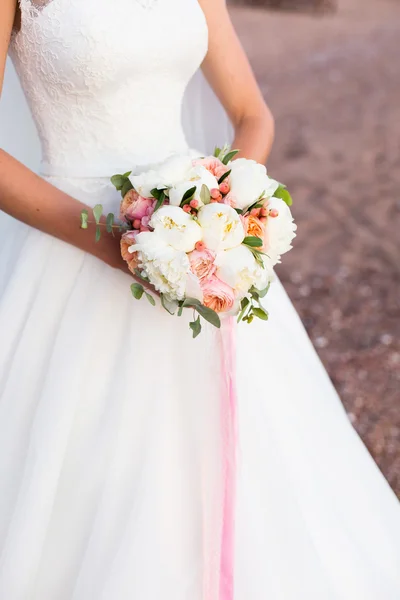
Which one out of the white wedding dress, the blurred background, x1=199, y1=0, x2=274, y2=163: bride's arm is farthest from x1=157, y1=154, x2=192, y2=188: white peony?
the blurred background

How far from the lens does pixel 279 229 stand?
1.86 m

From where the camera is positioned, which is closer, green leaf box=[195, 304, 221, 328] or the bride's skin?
green leaf box=[195, 304, 221, 328]

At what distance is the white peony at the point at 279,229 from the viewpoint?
185 cm

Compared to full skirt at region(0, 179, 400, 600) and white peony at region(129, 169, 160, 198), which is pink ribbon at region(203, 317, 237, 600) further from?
white peony at region(129, 169, 160, 198)

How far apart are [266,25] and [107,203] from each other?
42.0 feet

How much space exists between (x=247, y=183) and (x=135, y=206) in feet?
0.89

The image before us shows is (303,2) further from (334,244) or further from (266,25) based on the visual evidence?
(334,244)

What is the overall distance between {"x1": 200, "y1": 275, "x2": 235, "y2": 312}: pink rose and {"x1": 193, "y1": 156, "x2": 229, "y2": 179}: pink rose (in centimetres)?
28

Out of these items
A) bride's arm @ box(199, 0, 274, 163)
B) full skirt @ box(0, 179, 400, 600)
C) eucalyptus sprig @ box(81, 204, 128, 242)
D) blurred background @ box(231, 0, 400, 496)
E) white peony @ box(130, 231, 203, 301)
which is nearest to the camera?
white peony @ box(130, 231, 203, 301)

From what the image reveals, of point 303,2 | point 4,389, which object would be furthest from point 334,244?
point 303,2

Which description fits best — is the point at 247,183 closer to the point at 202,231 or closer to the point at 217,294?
the point at 202,231

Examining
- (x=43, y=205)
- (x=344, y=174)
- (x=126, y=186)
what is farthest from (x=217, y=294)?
(x=344, y=174)

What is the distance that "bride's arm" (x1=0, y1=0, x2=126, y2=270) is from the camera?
6.47ft

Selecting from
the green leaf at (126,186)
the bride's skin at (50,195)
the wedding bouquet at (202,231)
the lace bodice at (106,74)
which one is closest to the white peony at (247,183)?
the wedding bouquet at (202,231)
